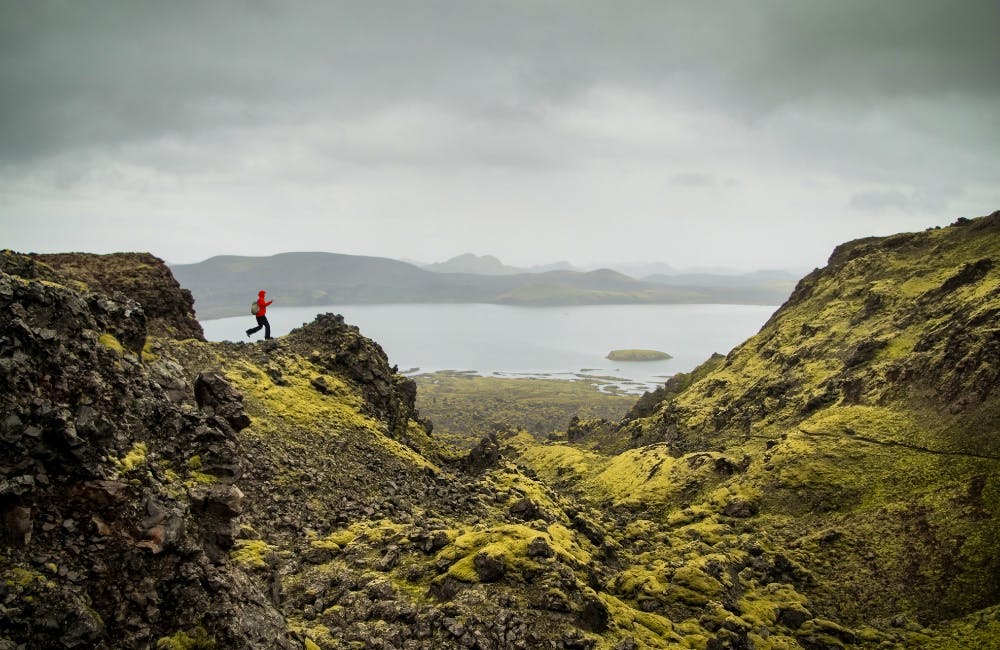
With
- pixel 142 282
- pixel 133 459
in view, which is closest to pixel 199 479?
pixel 133 459

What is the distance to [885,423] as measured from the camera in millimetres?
39906

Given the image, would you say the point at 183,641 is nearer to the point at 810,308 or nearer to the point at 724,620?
the point at 724,620

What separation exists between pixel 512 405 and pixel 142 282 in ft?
412

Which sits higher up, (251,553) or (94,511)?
(94,511)

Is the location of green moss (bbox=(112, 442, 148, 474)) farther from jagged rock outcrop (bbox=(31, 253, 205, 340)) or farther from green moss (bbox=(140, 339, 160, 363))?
jagged rock outcrop (bbox=(31, 253, 205, 340))

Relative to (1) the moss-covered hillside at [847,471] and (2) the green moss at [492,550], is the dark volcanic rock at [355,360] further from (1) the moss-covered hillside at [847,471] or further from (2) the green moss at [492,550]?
(2) the green moss at [492,550]

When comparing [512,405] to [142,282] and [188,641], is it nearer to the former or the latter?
[142,282]

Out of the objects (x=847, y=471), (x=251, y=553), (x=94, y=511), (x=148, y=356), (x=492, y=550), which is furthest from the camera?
(x=847, y=471)

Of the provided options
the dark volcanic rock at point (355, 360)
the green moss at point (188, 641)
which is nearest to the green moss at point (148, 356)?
the green moss at point (188, 641)

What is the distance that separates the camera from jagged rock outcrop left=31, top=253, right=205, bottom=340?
37.9 metres

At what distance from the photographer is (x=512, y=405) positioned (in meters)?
158

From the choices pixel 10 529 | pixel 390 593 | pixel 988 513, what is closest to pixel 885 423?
pixel 988 513

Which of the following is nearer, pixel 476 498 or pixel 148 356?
pixel 148 356

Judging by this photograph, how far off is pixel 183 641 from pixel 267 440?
2135cm
